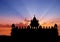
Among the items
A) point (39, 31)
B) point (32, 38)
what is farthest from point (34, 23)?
point (32, 38)

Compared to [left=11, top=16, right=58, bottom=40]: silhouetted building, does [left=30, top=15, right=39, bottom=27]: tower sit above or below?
above

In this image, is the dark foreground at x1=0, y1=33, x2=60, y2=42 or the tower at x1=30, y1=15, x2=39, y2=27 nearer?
the dark foreground at x1=0, y1=33, x2=60, y2=42

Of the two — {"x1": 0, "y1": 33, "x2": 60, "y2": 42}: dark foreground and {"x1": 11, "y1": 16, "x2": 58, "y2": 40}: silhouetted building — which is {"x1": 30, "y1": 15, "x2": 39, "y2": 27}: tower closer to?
{"x1": 11, "y1": 16, "x2": 58, "y2": 40}: silhouetted building

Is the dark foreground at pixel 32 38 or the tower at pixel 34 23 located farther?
the tower at pixel 34 23

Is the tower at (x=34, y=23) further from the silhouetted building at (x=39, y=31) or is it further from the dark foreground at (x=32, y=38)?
the dark foreground at (x=32, y=38)

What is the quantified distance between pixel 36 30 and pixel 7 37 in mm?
10265

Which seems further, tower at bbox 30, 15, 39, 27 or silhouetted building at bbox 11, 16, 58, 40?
tower at bbox 30, 15, 39, 27

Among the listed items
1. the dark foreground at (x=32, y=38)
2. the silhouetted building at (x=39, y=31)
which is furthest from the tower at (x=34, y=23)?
the dark foreground at (x=32, y=38)

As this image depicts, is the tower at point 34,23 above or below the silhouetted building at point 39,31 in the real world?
above

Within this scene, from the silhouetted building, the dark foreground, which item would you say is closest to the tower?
the silhouetted building

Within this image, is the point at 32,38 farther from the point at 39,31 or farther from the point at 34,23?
the point at 34,23

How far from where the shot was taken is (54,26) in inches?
2304

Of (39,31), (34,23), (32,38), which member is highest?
(34,23)

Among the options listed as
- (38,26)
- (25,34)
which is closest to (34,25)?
(38,26)
